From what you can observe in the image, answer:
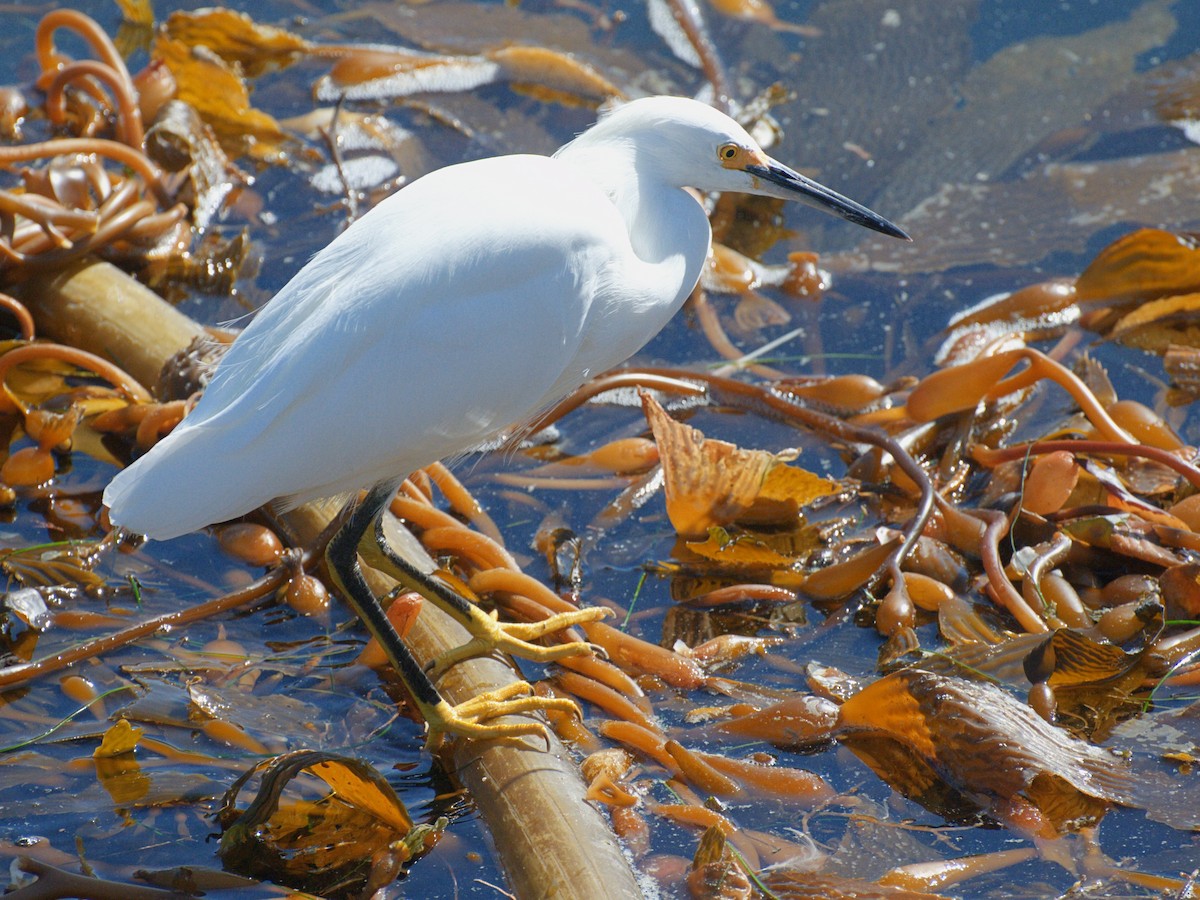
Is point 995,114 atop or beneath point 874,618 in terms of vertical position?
atop

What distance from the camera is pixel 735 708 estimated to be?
2553 millimetres

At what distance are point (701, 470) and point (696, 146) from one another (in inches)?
31.3

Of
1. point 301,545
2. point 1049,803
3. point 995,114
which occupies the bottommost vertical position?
point 1049,803

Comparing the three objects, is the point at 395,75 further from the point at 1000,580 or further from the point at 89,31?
the point at 1000,580

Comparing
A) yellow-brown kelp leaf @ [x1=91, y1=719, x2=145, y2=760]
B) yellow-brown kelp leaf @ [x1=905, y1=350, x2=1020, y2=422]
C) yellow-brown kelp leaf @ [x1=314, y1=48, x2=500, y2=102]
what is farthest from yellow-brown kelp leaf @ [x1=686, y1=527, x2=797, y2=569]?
yellow-brown kelp leaf @ [x1=314, y1=48, x2=500, y2=102]

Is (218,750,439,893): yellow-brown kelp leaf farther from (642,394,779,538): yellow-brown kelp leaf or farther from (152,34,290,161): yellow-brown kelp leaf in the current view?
(152,34,290,161): yellow-brown kelp leaf

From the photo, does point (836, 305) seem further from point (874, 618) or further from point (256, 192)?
point (256, 192)

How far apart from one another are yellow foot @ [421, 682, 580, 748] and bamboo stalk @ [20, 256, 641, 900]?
0.03m

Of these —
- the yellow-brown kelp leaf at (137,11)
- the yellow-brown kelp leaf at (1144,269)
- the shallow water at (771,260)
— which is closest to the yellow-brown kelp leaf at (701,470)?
the shallow water at (771,260)

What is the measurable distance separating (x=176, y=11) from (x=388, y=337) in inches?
149

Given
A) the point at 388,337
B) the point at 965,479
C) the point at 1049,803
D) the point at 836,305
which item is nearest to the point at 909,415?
the point at 965,479

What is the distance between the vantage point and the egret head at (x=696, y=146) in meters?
2.59

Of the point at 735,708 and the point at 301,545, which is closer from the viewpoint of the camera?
the point at 735,708

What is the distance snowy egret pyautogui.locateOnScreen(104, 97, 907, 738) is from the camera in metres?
2.34
